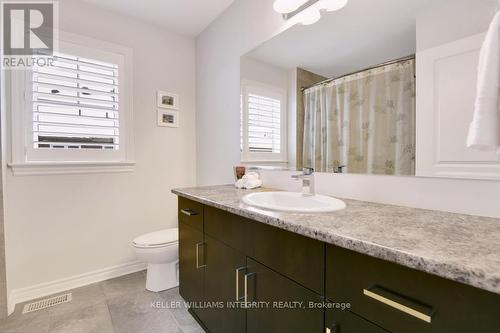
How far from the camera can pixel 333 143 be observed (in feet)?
4.41

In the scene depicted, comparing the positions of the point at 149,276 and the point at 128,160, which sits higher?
the point at 128,160

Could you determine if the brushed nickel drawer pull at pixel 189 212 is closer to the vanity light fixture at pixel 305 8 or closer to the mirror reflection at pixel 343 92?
the mirror reflection at pixel 343 92

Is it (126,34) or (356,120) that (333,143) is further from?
(126,34)

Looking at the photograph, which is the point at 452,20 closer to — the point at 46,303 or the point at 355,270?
the point at 355,270

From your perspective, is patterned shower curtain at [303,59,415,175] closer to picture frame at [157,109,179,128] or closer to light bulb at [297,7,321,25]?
light bulb at [297,7,321,25]

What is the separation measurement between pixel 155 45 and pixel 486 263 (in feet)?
9.29

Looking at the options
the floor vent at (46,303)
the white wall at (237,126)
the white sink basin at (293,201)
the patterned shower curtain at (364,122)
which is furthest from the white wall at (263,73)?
the floor vent at (46,303)

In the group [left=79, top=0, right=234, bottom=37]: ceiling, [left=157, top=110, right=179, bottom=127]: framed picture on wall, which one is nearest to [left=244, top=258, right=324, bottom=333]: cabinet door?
[left=157, top=110, right=179, bottom=127]: framed picture on wall

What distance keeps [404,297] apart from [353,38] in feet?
3.99

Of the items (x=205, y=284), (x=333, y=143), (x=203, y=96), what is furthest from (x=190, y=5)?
(x=205, y=284)

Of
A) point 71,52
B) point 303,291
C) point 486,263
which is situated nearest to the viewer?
point 486,263

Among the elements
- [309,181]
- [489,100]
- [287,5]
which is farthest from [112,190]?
[489,100]

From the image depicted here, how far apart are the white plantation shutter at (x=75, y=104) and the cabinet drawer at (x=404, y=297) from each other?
2.21 meters

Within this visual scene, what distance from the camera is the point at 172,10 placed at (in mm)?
2180
